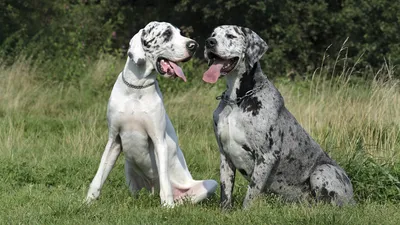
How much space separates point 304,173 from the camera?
696cm

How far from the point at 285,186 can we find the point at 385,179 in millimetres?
1376

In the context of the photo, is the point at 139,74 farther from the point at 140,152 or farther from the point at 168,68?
the point at 140,152

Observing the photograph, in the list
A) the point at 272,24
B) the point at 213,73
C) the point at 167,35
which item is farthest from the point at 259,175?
the point at 272,24

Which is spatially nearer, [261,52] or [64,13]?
[261,52]

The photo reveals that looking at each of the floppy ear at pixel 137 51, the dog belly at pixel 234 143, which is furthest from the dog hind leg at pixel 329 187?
the floppy ear at pixel 137 51

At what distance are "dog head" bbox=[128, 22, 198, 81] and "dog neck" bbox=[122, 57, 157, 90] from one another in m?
0.02

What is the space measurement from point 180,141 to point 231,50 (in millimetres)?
3667

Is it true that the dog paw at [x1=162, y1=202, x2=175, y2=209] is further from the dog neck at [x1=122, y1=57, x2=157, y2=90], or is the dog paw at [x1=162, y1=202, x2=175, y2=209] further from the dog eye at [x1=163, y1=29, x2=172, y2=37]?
the dog eye at [x1=163, y1=29, x2=172, y2=37]

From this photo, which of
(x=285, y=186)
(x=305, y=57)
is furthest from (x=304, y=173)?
(x=305, y=57)

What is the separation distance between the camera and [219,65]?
6.74 m

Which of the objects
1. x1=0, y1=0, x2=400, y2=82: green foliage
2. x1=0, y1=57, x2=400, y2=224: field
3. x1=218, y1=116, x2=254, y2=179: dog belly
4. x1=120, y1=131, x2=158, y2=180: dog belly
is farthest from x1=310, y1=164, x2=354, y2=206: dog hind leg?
x1=0, y1=0, x2=400, y2=82: green foliage

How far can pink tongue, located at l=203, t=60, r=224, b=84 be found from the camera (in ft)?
21.6

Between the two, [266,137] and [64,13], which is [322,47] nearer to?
[64,13]

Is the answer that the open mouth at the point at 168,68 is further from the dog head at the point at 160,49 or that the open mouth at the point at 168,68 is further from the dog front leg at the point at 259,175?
the dog front leg at the point at 259,175
